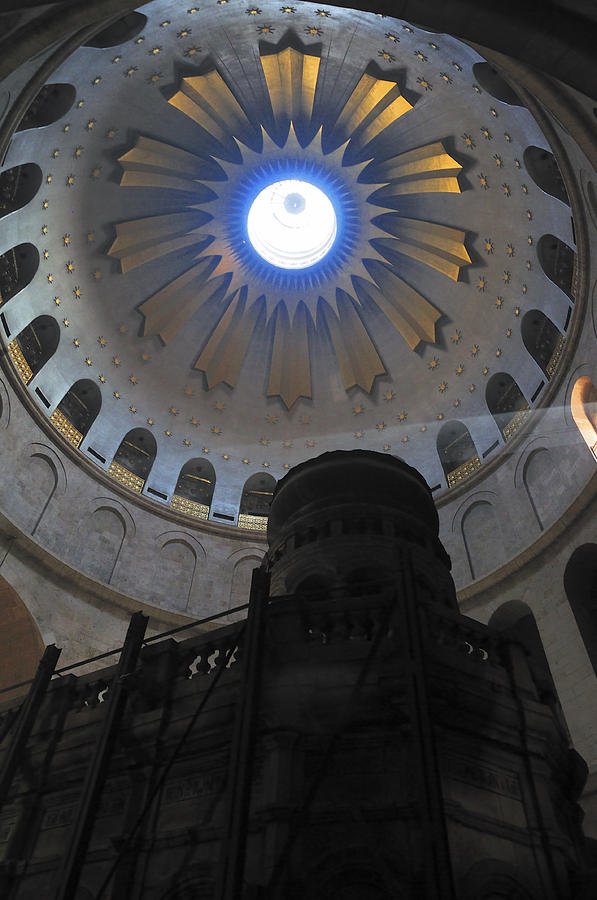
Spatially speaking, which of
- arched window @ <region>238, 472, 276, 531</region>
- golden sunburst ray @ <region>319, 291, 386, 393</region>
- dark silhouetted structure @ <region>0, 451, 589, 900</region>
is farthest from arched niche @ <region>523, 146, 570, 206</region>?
dark silhouetted structure @ <region>0, 451, 589, 900</region>

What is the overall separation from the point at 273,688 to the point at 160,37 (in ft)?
64.2

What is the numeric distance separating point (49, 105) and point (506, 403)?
17349 mm

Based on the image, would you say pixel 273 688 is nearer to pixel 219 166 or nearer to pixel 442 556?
pixel 442 556

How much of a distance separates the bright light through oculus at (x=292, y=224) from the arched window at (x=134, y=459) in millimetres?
9641

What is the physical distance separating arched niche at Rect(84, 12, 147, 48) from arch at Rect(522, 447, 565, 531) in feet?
55.3

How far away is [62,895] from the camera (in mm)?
6262

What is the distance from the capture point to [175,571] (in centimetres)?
2245

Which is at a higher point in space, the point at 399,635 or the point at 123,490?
the point at 123,490

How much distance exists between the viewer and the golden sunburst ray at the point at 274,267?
Answer: 23.4 m

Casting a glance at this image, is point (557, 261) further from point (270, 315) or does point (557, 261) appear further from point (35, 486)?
point (35, 486)

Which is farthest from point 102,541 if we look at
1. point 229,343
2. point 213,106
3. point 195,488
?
point 213,106

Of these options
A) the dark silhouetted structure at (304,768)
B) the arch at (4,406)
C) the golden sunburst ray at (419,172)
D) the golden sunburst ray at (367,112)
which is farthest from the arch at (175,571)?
the golden sunburst ray at (367,112)

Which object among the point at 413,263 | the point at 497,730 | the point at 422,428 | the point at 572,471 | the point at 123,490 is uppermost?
the point at 413,263

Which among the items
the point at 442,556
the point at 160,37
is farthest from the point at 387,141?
the point at 442,556
